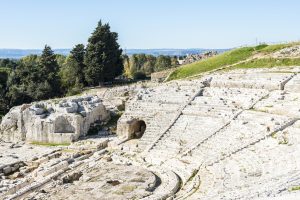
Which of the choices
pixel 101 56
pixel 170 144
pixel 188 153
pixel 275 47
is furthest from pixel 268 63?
pixel 188 153

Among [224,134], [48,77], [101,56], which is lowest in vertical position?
[224,134]

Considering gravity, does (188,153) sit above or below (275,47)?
below

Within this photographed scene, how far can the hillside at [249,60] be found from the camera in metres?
37.3


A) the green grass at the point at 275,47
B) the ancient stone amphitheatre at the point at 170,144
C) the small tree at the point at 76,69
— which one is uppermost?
the green grass at the point at 275,47

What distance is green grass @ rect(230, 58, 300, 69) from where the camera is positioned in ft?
118

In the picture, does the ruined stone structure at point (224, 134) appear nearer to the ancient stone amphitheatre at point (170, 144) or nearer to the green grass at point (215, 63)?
the ancient stone amphitheatre at point (170, 144)

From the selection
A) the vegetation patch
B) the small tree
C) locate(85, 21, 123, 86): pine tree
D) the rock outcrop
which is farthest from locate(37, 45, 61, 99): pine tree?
the vegetation patch

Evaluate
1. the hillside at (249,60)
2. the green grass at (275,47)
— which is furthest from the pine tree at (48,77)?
the green grass at (275,47)

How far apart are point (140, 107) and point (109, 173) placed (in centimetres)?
869

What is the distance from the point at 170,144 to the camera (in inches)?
938

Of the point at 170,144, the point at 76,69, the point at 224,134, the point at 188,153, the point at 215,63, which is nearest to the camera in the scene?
the point at 188,153

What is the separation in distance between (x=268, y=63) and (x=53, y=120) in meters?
18.2

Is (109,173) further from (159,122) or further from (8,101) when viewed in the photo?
(8,101)

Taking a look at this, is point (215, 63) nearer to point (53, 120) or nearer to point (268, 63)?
point (268, 63)
